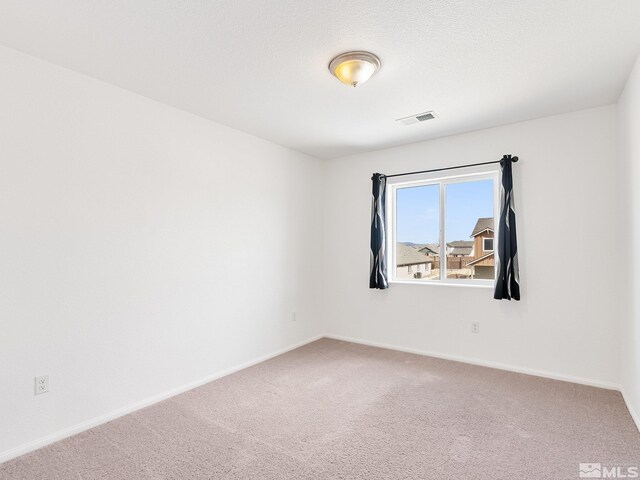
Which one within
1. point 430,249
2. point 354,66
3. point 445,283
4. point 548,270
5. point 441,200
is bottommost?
point 445,283

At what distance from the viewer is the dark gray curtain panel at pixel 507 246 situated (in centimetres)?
335

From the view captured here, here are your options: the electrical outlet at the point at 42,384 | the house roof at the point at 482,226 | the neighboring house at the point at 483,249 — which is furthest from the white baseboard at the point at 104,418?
the house roof at the point at 482,226

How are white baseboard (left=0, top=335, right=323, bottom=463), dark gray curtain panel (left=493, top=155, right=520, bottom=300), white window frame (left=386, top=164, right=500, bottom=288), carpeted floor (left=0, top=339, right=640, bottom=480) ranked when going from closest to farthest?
carpeted floor (left=0, top=339, right=640, bottom=480)
white baseboard (left=0, top=335, right=323, bottom=463)
dark gray curtain panel (left=493, top=155, right=520, bottom=300)
white window frame (left=386, top=164, right=500, bottom=288)

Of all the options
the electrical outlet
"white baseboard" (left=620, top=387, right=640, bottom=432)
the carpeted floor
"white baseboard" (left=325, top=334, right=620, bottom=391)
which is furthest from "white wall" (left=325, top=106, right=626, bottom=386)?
the electrical outlet

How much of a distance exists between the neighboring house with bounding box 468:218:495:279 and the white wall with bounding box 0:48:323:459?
2.30 metres

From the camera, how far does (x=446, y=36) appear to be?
202cm

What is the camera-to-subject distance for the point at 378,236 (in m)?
4.23

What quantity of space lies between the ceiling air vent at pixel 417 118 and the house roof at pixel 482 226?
4.22 feet

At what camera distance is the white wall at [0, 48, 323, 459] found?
2.17m

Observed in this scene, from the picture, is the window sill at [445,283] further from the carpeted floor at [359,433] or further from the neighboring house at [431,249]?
the carpeted floor at [359,433]

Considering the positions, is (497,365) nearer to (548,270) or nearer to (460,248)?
(548,270)

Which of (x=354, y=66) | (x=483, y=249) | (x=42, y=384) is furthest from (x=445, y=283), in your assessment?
(x=42, y=384)

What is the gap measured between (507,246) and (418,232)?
3.53 feet

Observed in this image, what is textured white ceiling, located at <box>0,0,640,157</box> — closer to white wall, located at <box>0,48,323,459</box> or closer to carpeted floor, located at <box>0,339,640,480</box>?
white wall, located at <box>0,48,323,459</box>
